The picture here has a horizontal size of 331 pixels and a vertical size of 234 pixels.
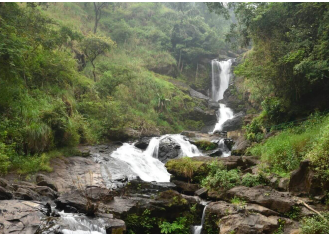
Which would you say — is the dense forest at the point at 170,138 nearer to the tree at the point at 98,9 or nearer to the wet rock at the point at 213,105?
the wet rock at the point at 213,105

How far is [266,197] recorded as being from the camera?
7.43 meters

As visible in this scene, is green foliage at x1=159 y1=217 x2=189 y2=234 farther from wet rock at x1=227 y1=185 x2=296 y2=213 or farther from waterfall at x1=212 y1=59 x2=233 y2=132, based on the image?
waterfall at x1=212 y1=59 x2=233 y2=132

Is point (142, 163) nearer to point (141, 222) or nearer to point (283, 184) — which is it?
point (141, 222)

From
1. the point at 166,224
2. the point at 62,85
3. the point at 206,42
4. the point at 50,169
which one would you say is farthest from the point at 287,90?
the point at 206,42

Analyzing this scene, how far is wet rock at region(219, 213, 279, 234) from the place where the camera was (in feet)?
20.2

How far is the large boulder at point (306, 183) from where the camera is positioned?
22.8ft

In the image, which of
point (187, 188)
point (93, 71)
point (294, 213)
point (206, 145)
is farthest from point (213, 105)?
point (294, 213)

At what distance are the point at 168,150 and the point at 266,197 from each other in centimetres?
988

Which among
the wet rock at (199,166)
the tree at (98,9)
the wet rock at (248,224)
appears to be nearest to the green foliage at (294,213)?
the wet rock at (248,224)

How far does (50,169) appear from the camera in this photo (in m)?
10.9

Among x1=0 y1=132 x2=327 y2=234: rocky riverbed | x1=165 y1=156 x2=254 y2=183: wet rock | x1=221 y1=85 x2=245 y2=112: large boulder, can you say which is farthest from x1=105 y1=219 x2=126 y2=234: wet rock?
x1=221 y1=85 x2=245 y2=112: large boulder

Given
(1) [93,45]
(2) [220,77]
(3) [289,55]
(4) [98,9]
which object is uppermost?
(4) [98,9]

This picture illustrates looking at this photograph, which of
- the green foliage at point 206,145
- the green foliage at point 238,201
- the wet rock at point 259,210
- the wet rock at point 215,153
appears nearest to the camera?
the wet rock at point 259,210

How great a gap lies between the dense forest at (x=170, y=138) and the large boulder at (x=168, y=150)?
0.09 m
